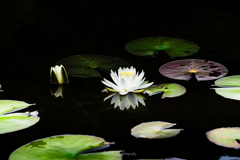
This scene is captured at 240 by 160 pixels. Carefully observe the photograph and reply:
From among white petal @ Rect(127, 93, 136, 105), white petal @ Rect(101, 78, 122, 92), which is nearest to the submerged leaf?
white petal @ Rect(101, 78, 122, 92)

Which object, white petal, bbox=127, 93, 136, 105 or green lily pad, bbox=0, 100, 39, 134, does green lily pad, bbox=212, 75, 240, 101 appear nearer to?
white petal, bbox=127, 93, 136, 105

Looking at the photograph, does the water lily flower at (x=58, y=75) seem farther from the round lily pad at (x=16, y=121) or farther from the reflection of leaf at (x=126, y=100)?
the round lily pad at (x=16, y=121)

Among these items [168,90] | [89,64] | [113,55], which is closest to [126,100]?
[168,90]

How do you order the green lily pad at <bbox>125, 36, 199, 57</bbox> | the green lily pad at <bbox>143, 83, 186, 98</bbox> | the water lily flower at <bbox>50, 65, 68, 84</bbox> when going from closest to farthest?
the green lily pad at <bbox>143, 83, 186, 98</bbox>
the water lily flower at <bbox>50, 65, 68, 84</bbox>
the green lily pad at <bbox>125, 36, 199, 57</bbox>

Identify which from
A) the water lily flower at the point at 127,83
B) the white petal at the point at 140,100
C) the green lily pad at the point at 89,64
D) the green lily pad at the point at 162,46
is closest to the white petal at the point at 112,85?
the water lily flower at the point at 127,83

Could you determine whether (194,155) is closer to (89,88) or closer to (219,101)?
(219,101)
